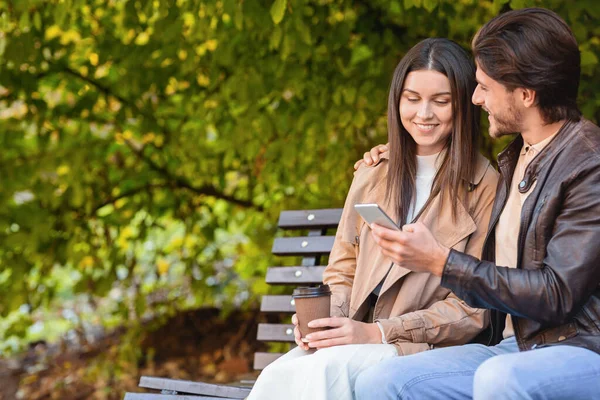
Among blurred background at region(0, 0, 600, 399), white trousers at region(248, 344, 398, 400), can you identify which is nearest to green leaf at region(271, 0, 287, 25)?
blurred background at region(0, 0, 600, 399)

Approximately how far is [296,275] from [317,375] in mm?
1330

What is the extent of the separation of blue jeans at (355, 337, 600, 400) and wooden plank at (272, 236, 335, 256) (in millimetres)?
1219

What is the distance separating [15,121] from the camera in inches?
213

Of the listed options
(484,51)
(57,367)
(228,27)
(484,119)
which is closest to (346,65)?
(228,27)

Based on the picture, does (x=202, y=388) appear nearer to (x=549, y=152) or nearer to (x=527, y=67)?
(x=549, y=152)

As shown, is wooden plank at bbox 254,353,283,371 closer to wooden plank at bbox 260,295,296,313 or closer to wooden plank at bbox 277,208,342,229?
wooden plank at bbox 260,295,296,313

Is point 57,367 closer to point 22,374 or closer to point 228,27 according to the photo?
point 22,374

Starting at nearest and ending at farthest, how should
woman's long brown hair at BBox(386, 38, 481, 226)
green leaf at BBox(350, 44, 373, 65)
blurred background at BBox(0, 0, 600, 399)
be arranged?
woman's long brown hair at BBox(386, 38, 481, 226)
blurred background at BBox(0, 0, 600, 399)
green leaf at BBox(350, 44, 373, 65)

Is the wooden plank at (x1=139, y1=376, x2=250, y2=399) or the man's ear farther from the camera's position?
the wooden plank at (x1=139, y1=376, x2=250, y2=399)

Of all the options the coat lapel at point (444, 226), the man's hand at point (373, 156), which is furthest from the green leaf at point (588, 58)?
the coat lapel at point (444, 226)

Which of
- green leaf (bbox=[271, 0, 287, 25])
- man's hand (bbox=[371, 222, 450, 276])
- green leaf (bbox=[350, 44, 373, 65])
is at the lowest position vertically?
man's hand (bbox=[371, 222, 450, 276])

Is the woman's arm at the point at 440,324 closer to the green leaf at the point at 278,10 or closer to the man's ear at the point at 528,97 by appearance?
the man's ear at the point at 528,97

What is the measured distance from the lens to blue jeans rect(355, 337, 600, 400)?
2.36 m

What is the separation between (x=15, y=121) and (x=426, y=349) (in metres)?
3.23
